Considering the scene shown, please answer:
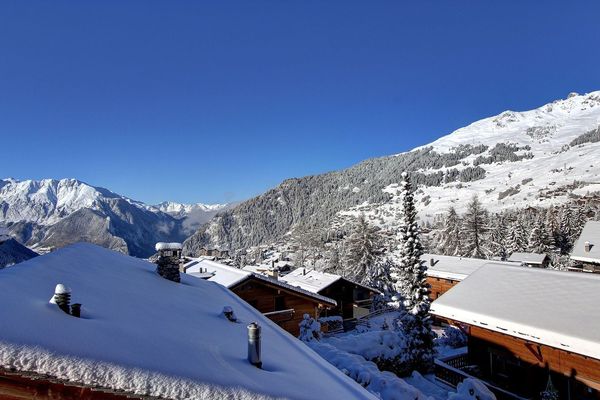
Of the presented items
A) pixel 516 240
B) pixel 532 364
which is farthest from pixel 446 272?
pixel 516 240

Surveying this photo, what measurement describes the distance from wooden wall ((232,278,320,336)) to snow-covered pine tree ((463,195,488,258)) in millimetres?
44628

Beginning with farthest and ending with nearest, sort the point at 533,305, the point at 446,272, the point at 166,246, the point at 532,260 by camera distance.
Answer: the point at 532,260
the point at 446,272
the point at 533,305
the point at 166,246

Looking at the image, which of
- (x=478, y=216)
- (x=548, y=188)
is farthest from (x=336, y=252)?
(x=548, y=188)

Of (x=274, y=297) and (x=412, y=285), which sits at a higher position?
(x=412, y=285)

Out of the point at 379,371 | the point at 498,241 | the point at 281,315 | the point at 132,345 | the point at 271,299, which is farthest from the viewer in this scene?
the point at 498,241

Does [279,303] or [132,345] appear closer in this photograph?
[132,345]

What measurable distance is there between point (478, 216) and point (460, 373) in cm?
4763

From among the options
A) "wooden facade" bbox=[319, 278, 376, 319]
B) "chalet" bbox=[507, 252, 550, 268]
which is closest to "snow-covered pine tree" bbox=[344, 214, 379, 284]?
"wooden facade" bbox=[319, 278, 376, 319]

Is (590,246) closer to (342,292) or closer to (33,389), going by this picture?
(342,292)

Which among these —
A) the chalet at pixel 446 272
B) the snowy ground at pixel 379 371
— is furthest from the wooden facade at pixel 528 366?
the chalet at pixel 446 272

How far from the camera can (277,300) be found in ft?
81.1

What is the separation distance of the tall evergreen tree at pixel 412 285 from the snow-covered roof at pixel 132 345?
545 inches

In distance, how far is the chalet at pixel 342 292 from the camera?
37.8 m

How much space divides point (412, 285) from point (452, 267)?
89.6 feet
